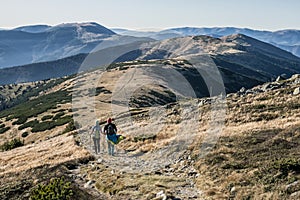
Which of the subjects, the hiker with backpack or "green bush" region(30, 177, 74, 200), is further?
the hiker with backpack

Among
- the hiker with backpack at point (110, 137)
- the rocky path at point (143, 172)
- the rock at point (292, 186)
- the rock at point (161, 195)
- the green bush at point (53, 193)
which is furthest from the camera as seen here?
the hiker with backpack at point (110, 137)

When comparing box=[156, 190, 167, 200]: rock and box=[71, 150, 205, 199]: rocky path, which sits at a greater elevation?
box=[156, 190, 167, 200]: rock

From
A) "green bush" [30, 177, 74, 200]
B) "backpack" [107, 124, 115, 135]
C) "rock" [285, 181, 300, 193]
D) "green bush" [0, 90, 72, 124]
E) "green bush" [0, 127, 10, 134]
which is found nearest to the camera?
"rock" [285, 181, 300, 193]

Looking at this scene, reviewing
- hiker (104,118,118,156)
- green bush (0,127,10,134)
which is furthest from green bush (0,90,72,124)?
hiker (104,118,118,156)

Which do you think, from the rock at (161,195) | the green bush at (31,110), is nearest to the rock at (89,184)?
the rock at (161,195)

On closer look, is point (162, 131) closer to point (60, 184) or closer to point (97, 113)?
point (60, 184)

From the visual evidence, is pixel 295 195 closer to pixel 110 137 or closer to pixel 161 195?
pixel 161 195

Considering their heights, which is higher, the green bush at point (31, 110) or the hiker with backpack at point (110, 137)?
the hiker with backpack at point (110, 137)

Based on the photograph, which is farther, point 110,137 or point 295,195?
point 110,137

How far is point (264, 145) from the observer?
60.7 ft

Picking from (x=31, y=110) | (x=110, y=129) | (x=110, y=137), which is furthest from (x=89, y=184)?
(x=31, y=110)

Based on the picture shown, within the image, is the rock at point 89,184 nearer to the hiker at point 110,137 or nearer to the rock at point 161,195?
the rock at point 161,195

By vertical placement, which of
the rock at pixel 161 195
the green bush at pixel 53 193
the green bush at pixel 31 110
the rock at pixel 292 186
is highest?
the rock at pixel 292 186

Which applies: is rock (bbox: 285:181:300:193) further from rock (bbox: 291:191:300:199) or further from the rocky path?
the rocky path
